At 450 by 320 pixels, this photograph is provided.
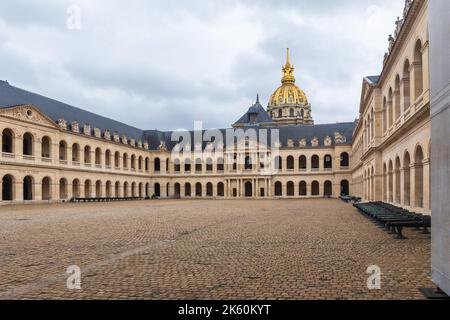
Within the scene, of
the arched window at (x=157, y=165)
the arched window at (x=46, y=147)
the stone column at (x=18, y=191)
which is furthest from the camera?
the arched window at (x=157, y=165)

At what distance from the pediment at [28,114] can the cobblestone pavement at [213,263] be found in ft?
98.7

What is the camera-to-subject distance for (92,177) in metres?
55.6

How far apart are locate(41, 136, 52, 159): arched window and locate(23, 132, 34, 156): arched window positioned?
6.90 feet

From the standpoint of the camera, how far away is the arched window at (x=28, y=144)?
1754 inches

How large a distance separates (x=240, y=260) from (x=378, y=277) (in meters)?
3.30

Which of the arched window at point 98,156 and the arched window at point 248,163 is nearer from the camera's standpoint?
the arched window at point 98,156

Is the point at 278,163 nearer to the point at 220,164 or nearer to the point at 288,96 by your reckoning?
the point at 220,164

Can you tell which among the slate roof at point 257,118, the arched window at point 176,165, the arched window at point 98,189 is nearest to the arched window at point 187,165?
the arched window at point 176,165

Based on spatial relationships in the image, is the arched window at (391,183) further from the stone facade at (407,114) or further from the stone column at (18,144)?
the stone column at (18,144)

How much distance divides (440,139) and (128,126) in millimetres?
70492

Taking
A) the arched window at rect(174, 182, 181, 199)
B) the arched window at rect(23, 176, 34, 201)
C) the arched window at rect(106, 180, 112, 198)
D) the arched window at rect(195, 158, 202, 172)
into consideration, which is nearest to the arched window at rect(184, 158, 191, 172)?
the arched window at rect(195, 158, 202, 172)

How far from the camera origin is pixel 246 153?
73.6 m
